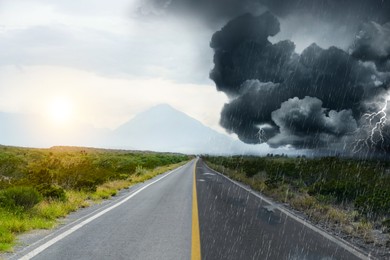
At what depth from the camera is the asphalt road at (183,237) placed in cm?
636

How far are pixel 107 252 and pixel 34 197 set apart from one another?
4845mm

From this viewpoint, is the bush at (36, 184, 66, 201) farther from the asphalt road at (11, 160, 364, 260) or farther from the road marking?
the road marking

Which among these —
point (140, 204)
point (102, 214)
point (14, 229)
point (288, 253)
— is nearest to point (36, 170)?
point (140, 204)

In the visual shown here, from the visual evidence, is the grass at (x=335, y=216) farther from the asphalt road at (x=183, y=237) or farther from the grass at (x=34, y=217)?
the grass at (x=34, y=217)

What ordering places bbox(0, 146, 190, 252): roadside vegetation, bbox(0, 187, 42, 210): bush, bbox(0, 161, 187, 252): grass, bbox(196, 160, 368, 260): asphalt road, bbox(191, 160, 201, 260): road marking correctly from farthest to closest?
bbox(0, 187, 42, 210): bush, bbox(0, 146, 190, 252): roadside vegetation, bbox(0, 161, 187, 252): grass, bbox(196, 160, 368, 260): asphalt road, bbox(191, 160, 201, 260): road marking

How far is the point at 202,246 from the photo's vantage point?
6.96 metres

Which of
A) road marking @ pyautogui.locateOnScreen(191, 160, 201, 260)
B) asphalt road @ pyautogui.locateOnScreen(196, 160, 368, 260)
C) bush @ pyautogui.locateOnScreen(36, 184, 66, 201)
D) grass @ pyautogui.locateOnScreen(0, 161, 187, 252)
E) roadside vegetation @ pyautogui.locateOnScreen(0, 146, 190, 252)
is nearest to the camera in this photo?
road marking @ pyautogui.locateOnScreen(191, 160, 201, 260)

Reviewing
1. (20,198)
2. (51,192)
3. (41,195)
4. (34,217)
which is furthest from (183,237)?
(51,192)

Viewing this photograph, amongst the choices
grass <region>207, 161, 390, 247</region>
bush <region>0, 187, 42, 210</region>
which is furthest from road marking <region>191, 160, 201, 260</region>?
bush <region>0, 187, 42, 210</region>

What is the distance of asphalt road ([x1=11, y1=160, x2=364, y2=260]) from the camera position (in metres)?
6.36

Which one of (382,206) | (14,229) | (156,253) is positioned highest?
(382,206)

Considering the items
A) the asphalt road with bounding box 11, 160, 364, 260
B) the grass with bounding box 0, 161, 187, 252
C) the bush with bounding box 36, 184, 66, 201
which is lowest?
the grass with bounding box 0, 161, 187, 252

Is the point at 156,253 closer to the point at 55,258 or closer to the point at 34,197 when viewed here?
the point at 55,258

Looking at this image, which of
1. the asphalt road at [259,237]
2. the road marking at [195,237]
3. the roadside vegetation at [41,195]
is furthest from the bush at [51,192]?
the asphalt road at [259,237]
